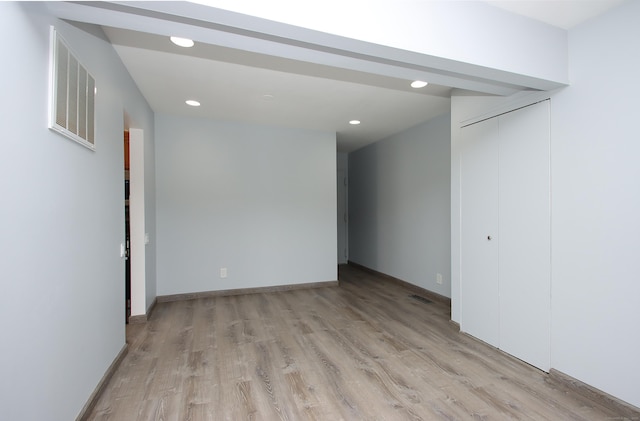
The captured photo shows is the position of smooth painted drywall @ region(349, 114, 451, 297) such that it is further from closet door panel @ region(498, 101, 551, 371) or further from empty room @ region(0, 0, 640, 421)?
closet door panel @ region(498, 101, 551, 371)

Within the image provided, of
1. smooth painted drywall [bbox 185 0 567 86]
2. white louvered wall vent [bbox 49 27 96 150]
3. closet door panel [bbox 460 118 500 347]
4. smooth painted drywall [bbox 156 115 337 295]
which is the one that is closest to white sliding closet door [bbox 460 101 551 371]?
closet door panel [bbox 460 118 500 347]

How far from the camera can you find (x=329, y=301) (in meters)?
4.16

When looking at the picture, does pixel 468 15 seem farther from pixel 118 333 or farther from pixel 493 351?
pixel 118 333

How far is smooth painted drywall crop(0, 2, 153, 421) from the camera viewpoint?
1.14 metres

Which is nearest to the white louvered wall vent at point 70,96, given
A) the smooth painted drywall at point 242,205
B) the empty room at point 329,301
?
the empty room at point 329,301

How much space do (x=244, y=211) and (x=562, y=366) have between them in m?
3.81

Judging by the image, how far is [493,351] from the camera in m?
2.66

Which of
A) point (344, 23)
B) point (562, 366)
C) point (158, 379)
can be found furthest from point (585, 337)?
point (158, 379)

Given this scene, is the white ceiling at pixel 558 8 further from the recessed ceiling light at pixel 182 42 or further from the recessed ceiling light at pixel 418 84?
the recessed ceiling light at pixel 182 42

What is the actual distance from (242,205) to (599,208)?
3857 mm

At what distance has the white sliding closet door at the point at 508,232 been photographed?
7.61ft

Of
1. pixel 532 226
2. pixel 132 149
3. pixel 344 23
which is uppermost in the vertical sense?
→ pixel 344 23

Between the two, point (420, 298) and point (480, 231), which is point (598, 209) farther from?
point (420, 298)

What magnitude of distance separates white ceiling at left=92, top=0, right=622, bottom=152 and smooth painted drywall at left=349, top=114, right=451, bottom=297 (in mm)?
421
